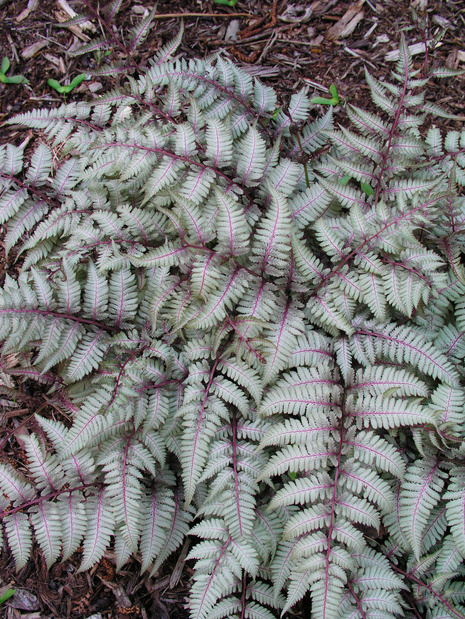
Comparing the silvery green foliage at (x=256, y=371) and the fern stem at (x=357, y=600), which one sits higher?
the silvery green foliage at (x=256, y=371)

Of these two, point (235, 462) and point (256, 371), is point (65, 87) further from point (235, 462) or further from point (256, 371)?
point (235, 462)

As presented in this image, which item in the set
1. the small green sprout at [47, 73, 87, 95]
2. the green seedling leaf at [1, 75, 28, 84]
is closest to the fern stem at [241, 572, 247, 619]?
the small green sprout at [47, 73, 87, 95]

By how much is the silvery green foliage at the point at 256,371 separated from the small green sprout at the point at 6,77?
1.68 meters

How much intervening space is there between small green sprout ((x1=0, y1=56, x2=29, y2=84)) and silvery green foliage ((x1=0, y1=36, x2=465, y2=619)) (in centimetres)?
168

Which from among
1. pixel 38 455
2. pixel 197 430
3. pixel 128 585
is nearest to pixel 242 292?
pixel 197 430

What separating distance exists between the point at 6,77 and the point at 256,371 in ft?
12.0

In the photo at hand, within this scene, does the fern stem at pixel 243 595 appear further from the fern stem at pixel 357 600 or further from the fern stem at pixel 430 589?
the fern stem at pixel 430 589

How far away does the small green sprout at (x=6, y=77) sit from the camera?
411 cm

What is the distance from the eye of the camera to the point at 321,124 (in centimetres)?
328

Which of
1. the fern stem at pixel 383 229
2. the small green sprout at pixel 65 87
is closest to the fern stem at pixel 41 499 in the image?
the fern stem at pixel 383 229

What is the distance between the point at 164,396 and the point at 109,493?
2.14ft

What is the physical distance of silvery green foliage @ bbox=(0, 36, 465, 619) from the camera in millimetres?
2506

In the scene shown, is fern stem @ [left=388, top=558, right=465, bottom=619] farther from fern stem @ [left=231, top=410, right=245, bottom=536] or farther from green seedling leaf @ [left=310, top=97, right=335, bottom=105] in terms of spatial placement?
green seedling leaf @ [left=310, top=97, right=335, bottom=105]

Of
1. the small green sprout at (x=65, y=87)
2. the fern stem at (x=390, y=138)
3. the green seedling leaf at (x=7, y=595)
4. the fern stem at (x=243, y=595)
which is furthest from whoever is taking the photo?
the small green sprout at (x=65, y=87)
